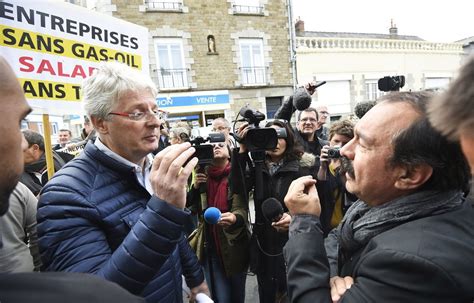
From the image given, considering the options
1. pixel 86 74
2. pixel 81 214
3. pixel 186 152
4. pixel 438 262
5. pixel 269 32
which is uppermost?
pixel 269 32

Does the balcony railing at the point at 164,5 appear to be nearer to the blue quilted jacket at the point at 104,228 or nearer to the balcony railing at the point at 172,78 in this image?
the balcony railing at the point at 172,78

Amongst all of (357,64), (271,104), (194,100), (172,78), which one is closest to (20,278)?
(194,100)

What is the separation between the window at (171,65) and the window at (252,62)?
261cm

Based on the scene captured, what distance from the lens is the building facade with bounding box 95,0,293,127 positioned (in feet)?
40.4

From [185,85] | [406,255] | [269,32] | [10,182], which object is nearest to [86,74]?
[10,182]

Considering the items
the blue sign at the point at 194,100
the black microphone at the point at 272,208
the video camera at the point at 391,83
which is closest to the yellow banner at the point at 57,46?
the black microphone at the point at 272,208

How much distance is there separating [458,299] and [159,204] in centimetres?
96

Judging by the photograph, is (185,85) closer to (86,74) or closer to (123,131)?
(86,74)

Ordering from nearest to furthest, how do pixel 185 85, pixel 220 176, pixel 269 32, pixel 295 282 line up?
pixel 295 282 → pixel 220 176 → pixel 185 85 → pixel 269 32

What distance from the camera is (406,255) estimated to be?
0.87 meters

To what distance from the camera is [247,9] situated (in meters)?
13.5

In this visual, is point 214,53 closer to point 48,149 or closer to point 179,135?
point 179,135

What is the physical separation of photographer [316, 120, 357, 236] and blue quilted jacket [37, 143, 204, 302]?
1.42m

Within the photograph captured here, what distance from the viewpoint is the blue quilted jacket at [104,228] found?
1.07 m
